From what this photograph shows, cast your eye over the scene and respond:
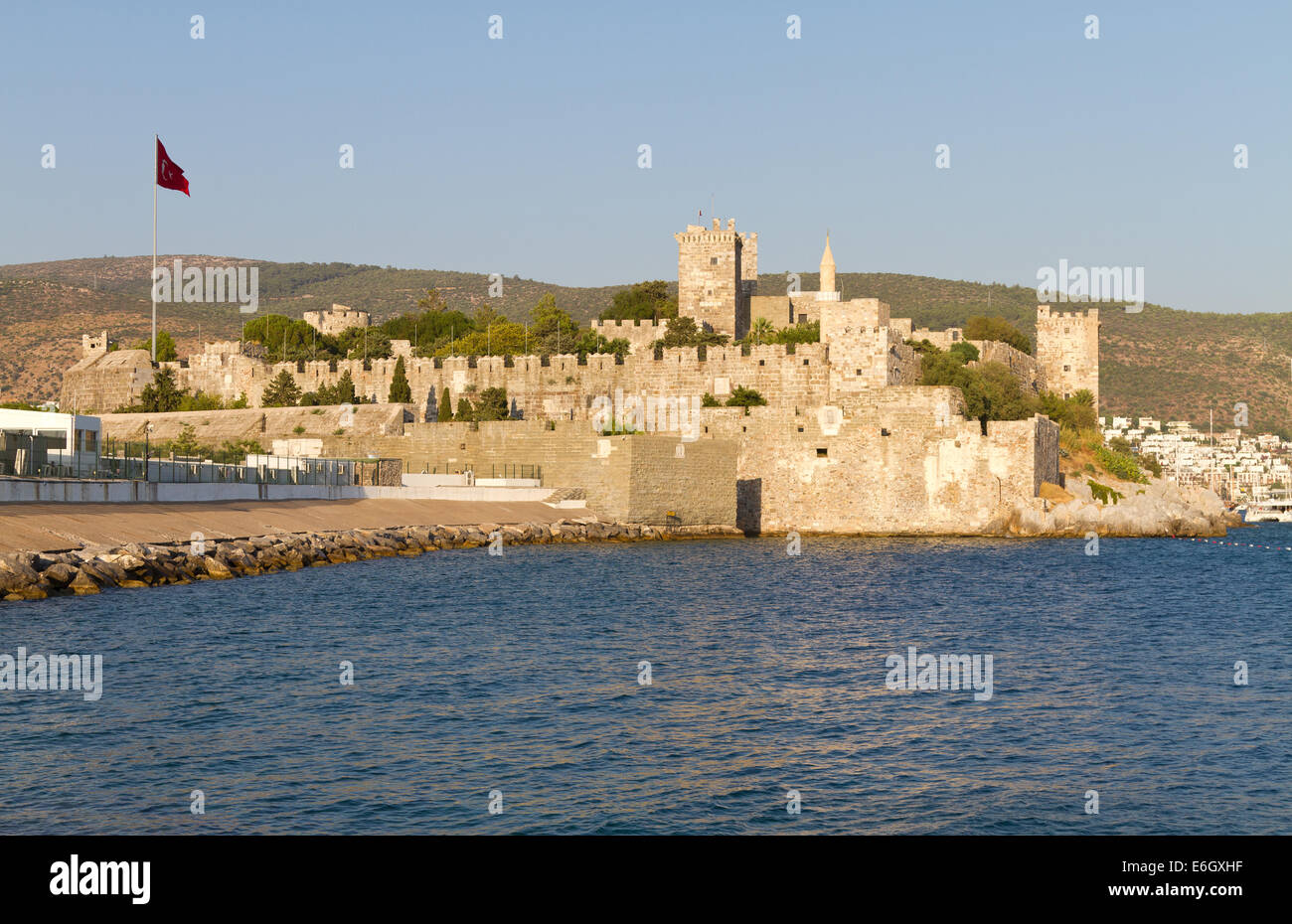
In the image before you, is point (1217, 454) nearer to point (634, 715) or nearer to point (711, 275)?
point (711, 275)

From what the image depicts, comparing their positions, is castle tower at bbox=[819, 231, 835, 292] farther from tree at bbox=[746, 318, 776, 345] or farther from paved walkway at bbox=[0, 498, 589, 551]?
paved walkway at bbox=[0, 498, 589, 551]

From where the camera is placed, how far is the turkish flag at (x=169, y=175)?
136 ft

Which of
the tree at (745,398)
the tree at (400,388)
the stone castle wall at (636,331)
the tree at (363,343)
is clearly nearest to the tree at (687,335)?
the stone castle wall at (636,331)

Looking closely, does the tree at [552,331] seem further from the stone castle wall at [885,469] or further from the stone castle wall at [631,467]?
the stone castle wall at [885,469]

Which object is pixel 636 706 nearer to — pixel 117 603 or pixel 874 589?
pixel 117 603

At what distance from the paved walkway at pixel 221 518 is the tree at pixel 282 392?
529 inches

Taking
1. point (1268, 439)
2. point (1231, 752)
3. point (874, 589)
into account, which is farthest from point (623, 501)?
point (1268, 439)

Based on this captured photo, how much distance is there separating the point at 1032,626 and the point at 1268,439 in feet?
261

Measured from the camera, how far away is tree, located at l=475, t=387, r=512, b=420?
4478 centimetres

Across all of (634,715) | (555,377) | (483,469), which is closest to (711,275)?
(555,377)

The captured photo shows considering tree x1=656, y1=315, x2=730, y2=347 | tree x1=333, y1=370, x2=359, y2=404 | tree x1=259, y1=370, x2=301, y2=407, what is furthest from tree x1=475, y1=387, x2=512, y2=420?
tree x1=259, y1=370, x2=301, y2=407

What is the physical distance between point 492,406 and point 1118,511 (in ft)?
65.9

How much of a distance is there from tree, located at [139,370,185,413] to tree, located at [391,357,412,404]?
8649 millimetres

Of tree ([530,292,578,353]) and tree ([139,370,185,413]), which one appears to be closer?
tree ([139,370,185,413])
